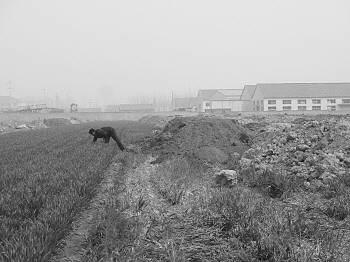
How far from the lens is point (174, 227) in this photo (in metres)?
3.76

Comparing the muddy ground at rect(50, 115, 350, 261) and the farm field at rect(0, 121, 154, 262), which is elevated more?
the farm field at rect(0, 121, 154, 262)

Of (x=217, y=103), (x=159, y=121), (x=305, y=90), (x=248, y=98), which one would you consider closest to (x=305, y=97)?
(x=305, y=90)

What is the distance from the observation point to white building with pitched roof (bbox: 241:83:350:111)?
51188 millimetres

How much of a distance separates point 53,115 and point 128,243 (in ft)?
141

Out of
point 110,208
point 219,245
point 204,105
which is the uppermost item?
point 204,105

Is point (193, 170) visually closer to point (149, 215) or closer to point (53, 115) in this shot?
point (149, 215)

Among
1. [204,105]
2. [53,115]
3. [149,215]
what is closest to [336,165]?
[149,215]

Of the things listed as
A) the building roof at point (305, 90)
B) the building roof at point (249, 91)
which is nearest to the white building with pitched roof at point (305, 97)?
the building roof at point (305, 90)

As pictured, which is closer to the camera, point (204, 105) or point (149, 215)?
point (149, 215)

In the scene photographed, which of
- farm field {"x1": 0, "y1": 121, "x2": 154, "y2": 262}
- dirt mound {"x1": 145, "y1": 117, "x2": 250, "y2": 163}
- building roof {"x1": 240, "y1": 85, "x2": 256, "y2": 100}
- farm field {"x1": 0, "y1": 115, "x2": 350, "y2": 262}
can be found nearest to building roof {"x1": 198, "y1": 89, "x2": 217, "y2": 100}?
building roof {"x1": 240, "y1": 85, "x2": 256, "y2": 100}

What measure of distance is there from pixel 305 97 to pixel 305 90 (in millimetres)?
2180

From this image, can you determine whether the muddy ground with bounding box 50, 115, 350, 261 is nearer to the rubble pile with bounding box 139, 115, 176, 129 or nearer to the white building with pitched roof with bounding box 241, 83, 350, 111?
the rubble pile with bounding box 139, 115, 176, 129

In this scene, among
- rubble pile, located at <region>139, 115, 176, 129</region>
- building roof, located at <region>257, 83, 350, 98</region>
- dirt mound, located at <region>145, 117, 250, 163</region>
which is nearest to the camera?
dirt mound, located at <region>145, 117, 250, 163</region>

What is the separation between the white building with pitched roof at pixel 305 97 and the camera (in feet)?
168
